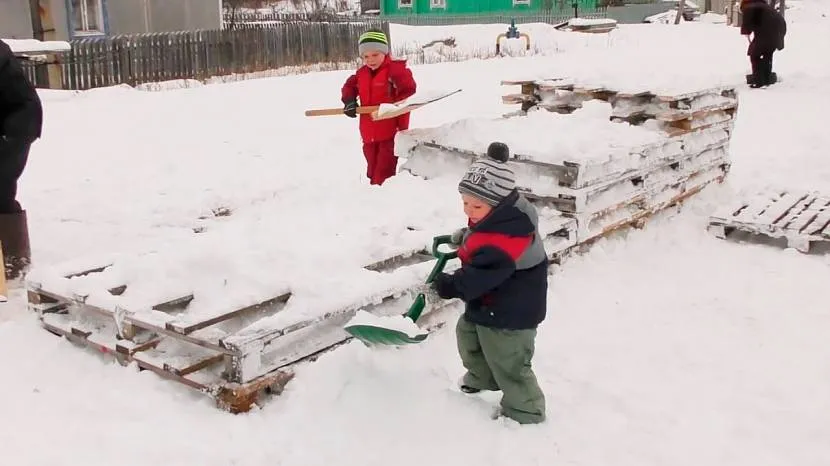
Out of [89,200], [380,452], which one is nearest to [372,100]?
[89,200]

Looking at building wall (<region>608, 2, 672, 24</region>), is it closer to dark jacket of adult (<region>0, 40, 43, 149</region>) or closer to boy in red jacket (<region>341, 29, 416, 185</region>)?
boy in red jacket (<region>341, 29, 416, 185</region>)

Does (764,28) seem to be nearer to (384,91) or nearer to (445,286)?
(384,91)

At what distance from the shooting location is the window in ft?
63.9

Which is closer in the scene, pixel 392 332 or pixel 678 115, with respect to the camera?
pixel 392 332

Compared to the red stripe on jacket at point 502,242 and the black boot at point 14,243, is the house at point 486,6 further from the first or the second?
the red stripe on jacket at point 502,242

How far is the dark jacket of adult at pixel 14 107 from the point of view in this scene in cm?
499

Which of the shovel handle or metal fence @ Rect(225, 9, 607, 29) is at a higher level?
metal fence @ Rect(225, 9, 607, 29)

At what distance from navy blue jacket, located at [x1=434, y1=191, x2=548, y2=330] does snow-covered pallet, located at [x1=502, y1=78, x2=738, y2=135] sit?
12.4ft

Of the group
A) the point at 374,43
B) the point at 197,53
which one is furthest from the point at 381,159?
the point at 197,53

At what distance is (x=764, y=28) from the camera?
13.4 m

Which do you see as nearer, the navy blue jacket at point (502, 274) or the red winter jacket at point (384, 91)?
the navy blue jacket at point (502, 274)

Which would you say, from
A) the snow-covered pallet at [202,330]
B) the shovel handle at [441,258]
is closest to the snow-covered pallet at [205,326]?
the snow-covered pallet at [202,330]

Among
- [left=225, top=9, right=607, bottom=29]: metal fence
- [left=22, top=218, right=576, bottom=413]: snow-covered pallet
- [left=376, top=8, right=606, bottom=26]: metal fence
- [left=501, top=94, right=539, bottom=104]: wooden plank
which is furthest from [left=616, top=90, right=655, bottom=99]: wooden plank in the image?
[left=376, top=8, right=606, bottom=26]: metal fence

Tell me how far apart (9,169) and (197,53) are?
12.9 metres
